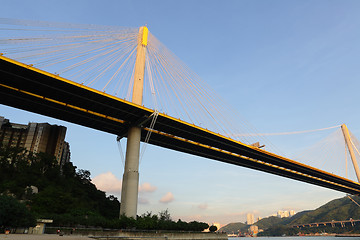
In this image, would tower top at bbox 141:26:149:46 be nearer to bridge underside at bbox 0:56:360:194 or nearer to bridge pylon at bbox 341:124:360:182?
bridge underside at bbox 0:56:360:194

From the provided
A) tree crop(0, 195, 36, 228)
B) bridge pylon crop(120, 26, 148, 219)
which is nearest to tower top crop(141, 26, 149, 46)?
bridge pylon crop(120, 26, 148, 219)

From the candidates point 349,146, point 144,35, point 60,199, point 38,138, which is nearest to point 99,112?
point 144,35

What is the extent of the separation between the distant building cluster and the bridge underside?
180 ft

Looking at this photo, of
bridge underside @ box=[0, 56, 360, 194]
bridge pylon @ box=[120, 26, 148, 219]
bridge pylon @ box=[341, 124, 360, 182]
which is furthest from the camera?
bridge pylon @ box=[341, 124, 360, 182]

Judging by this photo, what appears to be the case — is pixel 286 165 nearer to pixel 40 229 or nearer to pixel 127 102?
pixel 127 102

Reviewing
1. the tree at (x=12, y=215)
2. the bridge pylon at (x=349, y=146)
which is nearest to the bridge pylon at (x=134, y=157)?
the tree at (x=12, y=215)

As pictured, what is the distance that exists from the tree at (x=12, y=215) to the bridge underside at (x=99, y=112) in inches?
495

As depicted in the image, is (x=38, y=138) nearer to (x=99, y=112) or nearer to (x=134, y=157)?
(x=99, y=112)

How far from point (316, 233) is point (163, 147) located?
194097mm

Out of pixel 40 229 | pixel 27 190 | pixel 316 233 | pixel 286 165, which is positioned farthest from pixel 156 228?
pixel 316 233

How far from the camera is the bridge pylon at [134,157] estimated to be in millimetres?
33469

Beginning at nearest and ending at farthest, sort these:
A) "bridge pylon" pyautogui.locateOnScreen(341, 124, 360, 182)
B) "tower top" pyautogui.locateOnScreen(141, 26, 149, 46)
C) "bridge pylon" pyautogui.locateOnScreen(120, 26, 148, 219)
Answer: "bridge pylon" pyautogui.locateOnScreen(120, 26, 148, 219)
"tower top" pyautogui.locateOnScreen(141, 26, 149, 46)
"bridge pylon" pyautogui.locateOnScreen(341, 124, 360, 182)

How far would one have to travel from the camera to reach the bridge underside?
95.6 feet

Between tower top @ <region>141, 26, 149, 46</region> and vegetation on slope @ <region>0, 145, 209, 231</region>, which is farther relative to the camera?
tower top @ <region>141, 26, 149, 46</region>
